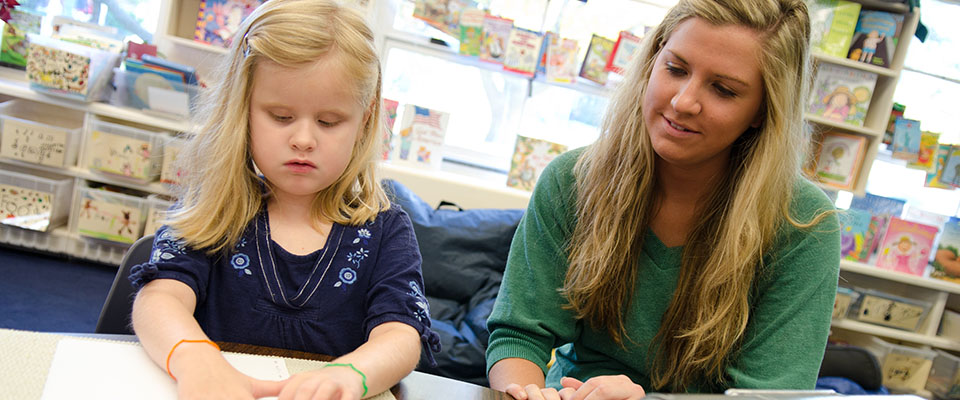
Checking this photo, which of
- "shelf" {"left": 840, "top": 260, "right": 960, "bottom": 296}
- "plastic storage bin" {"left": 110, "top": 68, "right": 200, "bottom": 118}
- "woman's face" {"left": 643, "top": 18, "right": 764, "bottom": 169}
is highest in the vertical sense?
"woman's face" {"left": 643, "top": 18, "right": 764, "bottom": 169}

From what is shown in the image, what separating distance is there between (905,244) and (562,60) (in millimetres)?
1640

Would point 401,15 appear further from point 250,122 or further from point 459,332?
point 250,122

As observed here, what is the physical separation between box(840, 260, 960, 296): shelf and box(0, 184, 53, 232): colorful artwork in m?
3.16

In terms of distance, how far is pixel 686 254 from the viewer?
1018mm

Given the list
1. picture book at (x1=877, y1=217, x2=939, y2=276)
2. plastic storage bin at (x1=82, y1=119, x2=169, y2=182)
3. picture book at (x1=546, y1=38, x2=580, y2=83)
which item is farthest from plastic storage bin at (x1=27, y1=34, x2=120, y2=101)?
picture book at (x1=877, y1=217, x2=939, y2=276)

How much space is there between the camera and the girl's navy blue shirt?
84cm

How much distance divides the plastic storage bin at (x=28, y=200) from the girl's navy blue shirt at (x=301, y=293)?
207 centimetres

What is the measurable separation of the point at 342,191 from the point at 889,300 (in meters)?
2.74

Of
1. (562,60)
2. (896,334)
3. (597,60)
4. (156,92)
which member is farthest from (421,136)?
(896,334)

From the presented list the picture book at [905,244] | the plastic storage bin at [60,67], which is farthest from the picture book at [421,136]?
the picture book at [905,244]

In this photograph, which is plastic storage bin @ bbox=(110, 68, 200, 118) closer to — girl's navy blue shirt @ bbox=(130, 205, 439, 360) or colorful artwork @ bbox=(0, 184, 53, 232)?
colorful artwork @ bbox=(0, 184, 53, 232)

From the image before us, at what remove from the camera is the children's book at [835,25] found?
8.57ft

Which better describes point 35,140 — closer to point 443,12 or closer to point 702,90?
point 443,12

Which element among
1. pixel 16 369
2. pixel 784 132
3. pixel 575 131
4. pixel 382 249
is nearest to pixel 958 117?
pixel 575 131
